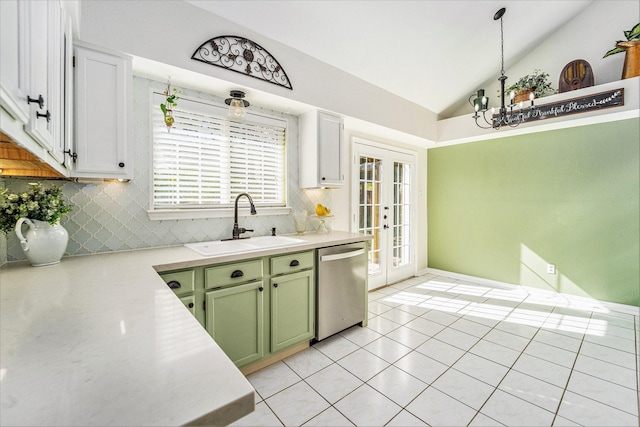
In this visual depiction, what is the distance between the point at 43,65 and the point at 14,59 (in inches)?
15.7

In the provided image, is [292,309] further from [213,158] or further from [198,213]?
[213,158]

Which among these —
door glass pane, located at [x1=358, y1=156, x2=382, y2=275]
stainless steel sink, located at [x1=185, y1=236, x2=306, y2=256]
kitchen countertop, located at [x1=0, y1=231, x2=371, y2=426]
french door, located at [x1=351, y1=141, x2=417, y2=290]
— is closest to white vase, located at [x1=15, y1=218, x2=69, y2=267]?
kitchen countertop, located at [x1=0, y1=231, x2=371, y2=426]

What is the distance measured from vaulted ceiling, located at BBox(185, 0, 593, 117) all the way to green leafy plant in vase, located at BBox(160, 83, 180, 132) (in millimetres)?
674

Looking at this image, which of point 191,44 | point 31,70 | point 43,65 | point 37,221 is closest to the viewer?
point 31,70

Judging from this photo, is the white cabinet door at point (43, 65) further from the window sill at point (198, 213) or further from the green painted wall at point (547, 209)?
the green painted wall at point (547, 209)

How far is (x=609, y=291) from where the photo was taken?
3416 mm

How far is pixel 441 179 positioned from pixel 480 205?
793mm

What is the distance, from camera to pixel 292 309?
92.7 inches

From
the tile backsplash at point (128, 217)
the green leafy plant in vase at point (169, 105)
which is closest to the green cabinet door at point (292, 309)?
the tile backsplash at point (128, 217)

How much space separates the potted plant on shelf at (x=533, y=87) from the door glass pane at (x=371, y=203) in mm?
2099

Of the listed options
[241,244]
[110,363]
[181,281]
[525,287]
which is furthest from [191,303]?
[525,287]

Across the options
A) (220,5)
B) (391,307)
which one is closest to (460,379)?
(391,307)

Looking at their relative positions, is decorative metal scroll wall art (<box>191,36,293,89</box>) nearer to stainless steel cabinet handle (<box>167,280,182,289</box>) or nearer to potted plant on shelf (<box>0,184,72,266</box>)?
potted plant on shelf (<box>0,184,72,266</box>)

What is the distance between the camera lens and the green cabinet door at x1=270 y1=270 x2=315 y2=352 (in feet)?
7.35
